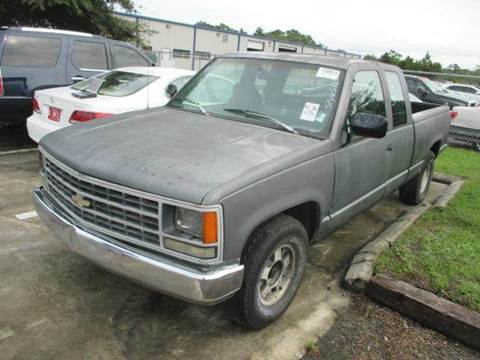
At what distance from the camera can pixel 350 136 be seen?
350 centimetres

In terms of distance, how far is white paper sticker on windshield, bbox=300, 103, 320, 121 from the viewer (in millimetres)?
3434

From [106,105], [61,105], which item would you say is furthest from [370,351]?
[61,105]

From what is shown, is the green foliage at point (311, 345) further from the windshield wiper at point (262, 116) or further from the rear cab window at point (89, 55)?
the rear cab window at point (89, 55)

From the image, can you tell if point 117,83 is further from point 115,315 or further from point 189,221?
point 189,221

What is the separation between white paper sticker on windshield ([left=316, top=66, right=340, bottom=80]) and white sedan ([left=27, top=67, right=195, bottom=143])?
7.08 ft

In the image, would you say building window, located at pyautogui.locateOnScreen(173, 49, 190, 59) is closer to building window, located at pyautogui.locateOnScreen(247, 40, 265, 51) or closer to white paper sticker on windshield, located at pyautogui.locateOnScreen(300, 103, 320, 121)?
building window, located at pyautogui.locateOnScreen(247, 40, 265, 51)

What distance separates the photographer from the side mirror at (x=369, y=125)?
3.35 meters

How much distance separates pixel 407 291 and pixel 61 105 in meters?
4.51

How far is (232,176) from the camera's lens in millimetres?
2523

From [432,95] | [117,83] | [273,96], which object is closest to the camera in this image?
[273,96]

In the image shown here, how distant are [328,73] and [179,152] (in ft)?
5.27

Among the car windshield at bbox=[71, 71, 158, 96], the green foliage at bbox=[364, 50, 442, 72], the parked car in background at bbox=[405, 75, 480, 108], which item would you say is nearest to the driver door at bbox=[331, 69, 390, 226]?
the car windshield at bbox=[71, 71, 158, 96]

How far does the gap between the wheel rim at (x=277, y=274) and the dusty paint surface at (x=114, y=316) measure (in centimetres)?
22

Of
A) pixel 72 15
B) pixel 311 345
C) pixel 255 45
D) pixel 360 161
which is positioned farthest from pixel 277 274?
pixel 255 45
